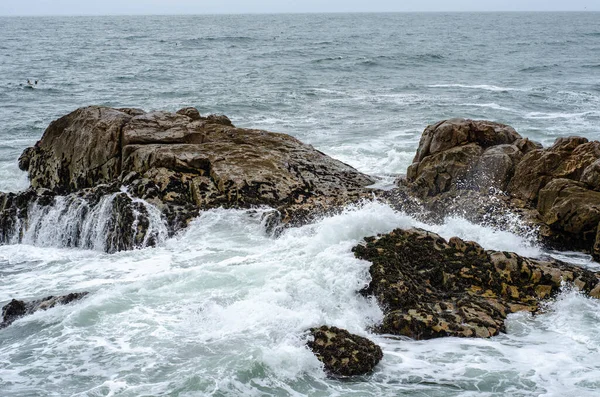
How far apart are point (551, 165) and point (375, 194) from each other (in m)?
3.92

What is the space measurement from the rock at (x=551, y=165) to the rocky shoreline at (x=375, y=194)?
3 centimetres

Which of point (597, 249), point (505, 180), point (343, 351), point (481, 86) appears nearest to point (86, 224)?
point (343, 351)

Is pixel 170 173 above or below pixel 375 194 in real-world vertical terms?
above

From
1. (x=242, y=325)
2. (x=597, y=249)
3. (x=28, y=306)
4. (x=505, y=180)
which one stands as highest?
(x=505, y=180)

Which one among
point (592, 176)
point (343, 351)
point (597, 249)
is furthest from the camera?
point (592, 176)

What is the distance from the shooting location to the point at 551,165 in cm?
1342

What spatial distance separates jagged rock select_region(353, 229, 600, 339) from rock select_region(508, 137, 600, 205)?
2.97 metres

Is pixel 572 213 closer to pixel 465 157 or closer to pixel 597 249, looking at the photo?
pixel 597 249

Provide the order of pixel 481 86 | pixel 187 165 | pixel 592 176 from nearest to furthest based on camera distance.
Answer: pixel 592 176 → pixel 187 165 → pixel 481 86

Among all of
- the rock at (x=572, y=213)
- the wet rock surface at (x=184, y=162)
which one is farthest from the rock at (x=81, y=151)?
the rock at (x=572, y=213)

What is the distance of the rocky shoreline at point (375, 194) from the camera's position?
995 centimetres

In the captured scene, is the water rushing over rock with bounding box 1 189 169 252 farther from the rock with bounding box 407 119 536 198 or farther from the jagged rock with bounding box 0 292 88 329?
the rock with bounding box 407 119 536 198

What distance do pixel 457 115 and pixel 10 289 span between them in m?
21.3

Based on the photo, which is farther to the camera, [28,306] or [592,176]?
[592,176]
